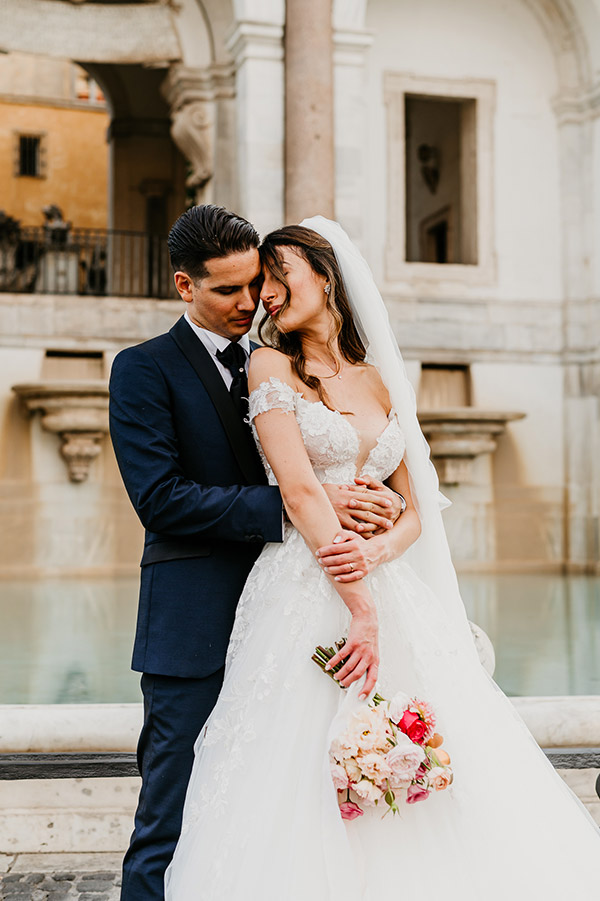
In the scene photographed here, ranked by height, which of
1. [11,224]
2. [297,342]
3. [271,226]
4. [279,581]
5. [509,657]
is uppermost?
[11,224]

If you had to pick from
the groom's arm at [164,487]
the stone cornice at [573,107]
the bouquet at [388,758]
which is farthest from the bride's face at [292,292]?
the stone cornice at [573,107]

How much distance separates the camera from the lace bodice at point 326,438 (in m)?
2.37

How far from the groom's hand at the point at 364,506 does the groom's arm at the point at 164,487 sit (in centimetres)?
14

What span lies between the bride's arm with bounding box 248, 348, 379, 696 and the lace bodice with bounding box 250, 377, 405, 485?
37mm

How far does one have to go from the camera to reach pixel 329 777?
88.4 inches

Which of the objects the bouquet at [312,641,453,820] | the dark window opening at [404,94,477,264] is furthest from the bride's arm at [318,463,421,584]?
the dark window opening at [404,94,477,264]

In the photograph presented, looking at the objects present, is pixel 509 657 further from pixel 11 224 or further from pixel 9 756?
pixel 11 224

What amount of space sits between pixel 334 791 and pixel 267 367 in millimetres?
974

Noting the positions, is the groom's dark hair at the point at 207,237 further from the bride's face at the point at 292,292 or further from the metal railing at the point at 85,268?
the metal railing at the point at 85,268

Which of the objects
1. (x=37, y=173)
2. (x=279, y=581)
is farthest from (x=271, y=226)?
(x=37, y=173)

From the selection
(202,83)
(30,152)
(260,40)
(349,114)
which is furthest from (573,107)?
(30,152)

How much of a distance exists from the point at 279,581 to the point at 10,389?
31.4 ft

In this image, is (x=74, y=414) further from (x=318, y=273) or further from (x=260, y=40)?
A: (x=318, y=273)

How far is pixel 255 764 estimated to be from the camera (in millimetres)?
2311
